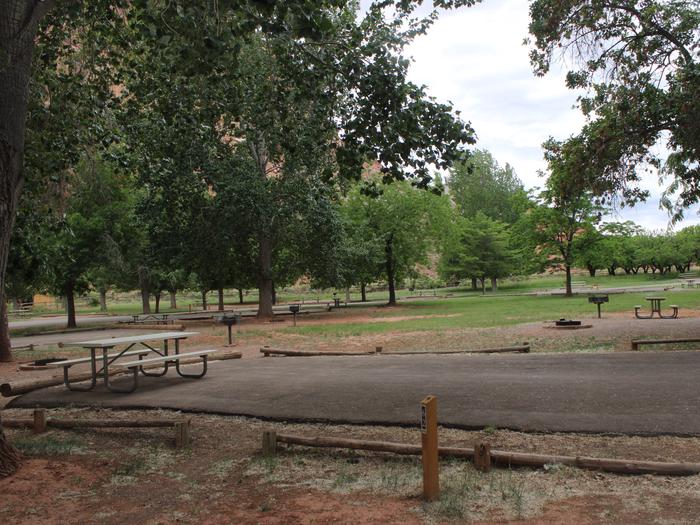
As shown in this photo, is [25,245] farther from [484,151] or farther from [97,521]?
[484,151]

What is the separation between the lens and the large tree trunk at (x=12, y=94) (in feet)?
17.9

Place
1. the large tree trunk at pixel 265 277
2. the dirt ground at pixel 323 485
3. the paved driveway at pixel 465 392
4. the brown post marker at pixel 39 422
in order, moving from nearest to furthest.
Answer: the dirt ground at pixel 323 485 < the paved driveway at pixel 465 392 < the brown post marker at pixel 39 422 < the large tree trunk at pixel 265 277

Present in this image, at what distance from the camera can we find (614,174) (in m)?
13.9

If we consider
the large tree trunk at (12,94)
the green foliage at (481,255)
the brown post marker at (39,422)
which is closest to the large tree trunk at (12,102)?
the large tree trunk at (12,94)

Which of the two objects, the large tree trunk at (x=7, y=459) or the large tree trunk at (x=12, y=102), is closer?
the large tree trunk at (x=7, y=459)

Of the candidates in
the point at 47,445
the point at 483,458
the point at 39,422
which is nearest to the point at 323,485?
the point at 483,458

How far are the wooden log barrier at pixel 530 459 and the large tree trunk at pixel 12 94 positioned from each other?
11.9 ft

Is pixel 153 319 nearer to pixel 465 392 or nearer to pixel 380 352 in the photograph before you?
pixel 380 352

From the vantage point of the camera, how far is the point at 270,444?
5.72 meters

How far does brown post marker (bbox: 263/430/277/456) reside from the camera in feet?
18.7

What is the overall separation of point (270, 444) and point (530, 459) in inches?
102

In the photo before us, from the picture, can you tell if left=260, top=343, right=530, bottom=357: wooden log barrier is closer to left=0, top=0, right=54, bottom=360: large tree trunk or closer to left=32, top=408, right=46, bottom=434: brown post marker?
left=32, top=408, right=46, bottom=434: brown post marker

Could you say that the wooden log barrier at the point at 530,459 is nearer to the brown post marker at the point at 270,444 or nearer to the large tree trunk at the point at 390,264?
the brown post marker at the point at 270,444

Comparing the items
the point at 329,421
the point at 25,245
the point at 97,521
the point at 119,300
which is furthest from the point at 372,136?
the point at 119,300
